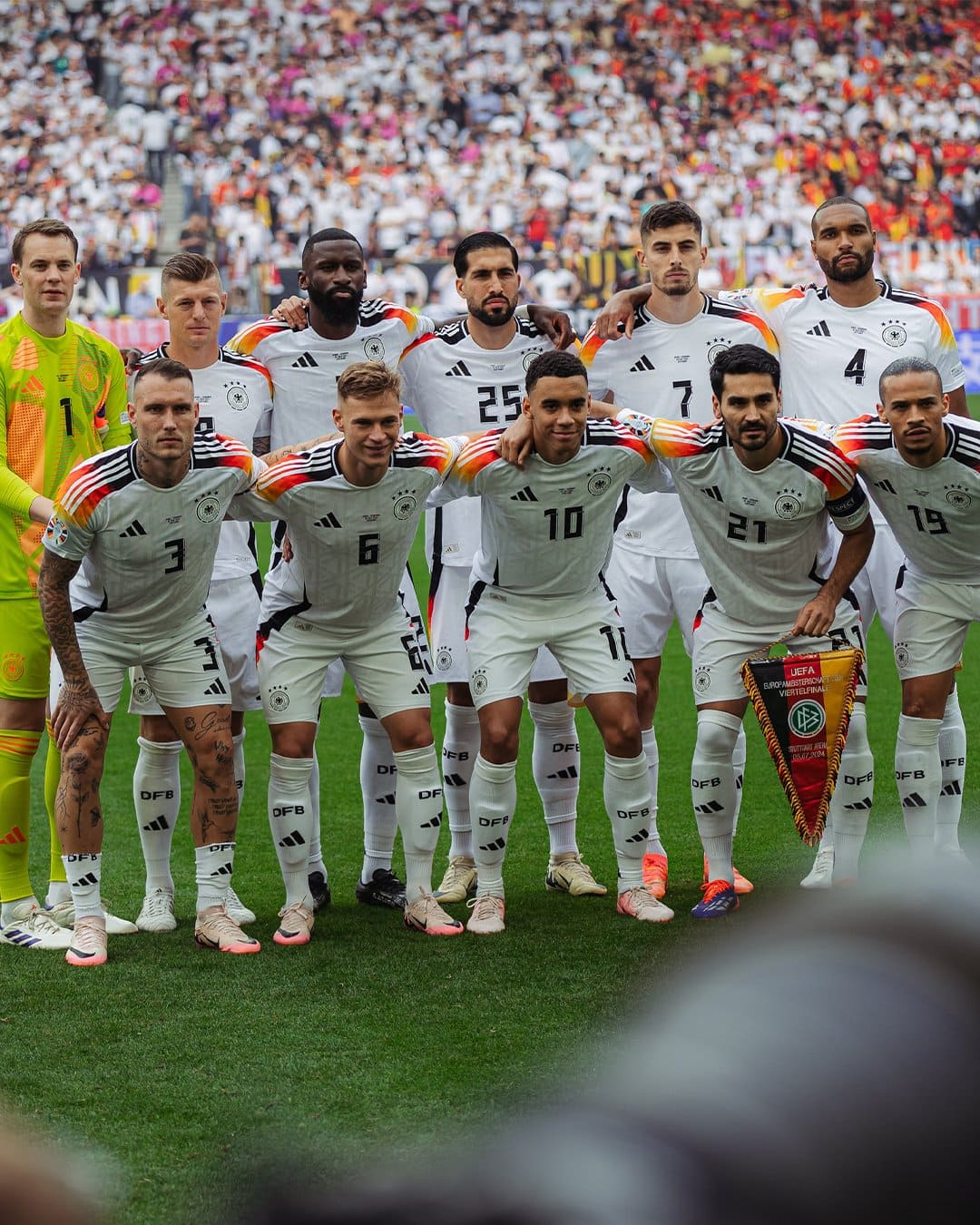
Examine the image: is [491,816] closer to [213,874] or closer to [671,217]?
[213,874]

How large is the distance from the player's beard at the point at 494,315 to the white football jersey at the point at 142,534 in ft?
3.76

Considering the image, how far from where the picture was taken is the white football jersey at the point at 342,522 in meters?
5.10

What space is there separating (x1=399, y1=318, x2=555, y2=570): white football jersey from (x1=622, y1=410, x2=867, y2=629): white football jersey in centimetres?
62

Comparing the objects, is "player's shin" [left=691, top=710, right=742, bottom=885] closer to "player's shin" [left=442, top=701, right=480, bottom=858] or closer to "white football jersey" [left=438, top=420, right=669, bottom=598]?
"white football jersey" [left=438, top=420, right=669, bottom=598]

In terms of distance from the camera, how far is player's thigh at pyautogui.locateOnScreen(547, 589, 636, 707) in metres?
5.31

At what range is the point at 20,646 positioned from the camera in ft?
17.4

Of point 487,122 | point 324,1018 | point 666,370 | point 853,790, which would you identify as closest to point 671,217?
point 666,370

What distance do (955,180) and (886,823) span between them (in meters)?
19.9

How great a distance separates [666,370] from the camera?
19.2ft

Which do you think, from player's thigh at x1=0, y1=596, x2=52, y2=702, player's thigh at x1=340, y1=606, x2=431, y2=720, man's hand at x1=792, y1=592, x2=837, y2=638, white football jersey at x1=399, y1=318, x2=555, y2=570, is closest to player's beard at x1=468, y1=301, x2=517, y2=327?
white football jersey at x1=399, y1=318, x2=555, y2=570

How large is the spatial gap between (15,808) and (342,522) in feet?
5.04

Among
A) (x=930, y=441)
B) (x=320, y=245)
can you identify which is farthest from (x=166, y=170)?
(x=930, y=441)

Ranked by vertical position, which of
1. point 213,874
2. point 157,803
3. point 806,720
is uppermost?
point 806,720

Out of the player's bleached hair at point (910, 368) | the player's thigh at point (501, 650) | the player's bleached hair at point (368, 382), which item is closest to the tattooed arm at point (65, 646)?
the player's bleached hair at point (368, 382)
